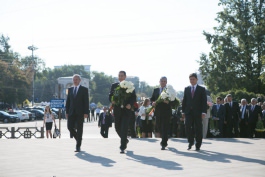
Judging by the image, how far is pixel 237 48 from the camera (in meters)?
51.4

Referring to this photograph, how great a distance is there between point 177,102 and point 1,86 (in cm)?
7538

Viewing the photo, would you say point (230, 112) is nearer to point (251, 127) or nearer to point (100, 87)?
point (251, 127)

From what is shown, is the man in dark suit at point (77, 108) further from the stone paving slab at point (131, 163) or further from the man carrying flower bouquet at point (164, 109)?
the man carrying flower bouquet at point (164, 109)

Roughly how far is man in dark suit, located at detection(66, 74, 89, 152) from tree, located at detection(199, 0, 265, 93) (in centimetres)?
4059

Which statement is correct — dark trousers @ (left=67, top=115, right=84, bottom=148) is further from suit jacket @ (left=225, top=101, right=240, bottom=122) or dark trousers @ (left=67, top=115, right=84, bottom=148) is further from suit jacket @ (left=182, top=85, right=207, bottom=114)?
suit jacket @ (left=225, top=101, right=240, bottom=122)

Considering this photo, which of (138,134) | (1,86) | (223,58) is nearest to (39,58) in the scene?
(1,86)

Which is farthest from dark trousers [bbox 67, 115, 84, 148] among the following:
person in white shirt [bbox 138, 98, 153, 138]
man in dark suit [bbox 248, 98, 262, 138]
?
man in dark suit [bbox 248, 98, 262, 138]

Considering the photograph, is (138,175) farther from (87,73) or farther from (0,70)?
(87,73)

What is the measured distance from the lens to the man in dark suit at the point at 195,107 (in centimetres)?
1177

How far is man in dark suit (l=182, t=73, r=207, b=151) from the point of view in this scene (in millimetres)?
11773

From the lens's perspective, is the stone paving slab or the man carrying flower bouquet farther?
the man carrying flower bouquet

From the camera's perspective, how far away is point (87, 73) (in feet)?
620

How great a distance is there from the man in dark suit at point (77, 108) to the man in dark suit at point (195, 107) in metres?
2.56

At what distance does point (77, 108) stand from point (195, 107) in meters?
2.98
